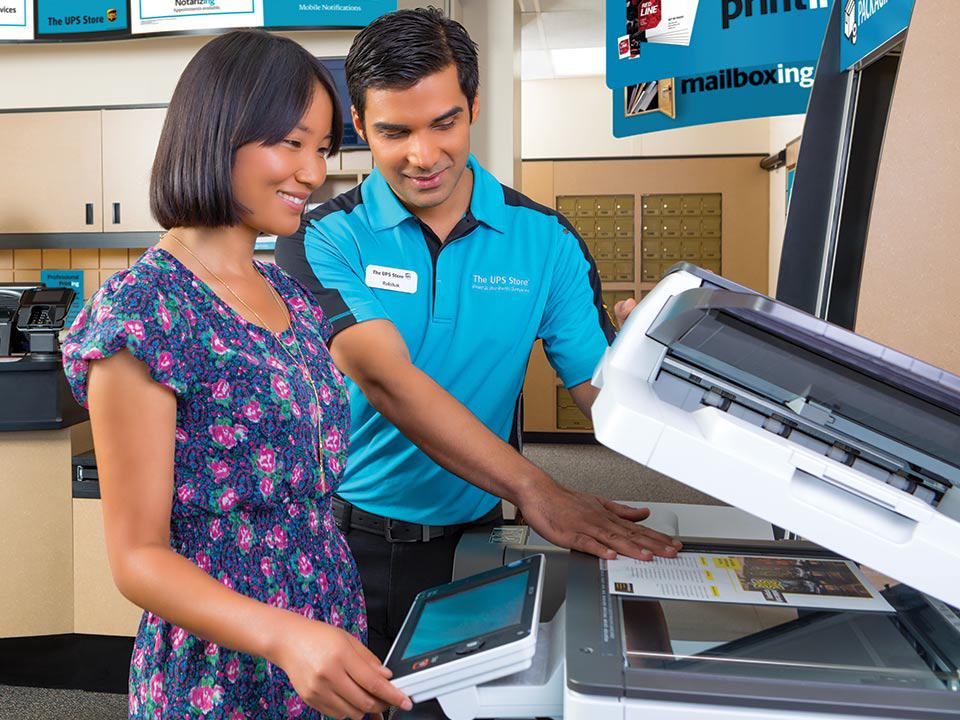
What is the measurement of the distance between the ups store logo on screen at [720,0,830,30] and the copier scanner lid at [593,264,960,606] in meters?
0.99

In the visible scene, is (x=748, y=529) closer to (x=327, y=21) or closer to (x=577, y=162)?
(x=327, y=21)

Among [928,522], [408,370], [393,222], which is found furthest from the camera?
[393,222]

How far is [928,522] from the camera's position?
78 cm

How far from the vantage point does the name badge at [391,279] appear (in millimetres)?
1647

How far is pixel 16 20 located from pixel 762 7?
14.0 feet

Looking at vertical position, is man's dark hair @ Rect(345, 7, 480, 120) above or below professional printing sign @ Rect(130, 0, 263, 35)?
below

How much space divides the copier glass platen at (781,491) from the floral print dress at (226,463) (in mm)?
357

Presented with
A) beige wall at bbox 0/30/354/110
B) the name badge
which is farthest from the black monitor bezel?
beige wall at bbox 0/30/354/110

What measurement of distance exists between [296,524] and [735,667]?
0.55 metres

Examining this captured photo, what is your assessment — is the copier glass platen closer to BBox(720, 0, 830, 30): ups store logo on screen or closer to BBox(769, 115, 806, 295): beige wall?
BBox(720, 0, 830, 30): ups store logo on screen

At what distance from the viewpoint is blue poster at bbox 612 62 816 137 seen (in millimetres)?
2018

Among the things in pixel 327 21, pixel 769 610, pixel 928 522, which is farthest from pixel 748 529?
pixel 327 21

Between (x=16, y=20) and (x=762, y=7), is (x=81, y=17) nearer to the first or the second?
(x=16, y=20)

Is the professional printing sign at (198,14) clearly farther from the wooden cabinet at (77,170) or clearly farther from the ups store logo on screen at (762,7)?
the ups store logo on screen at (762,7)
